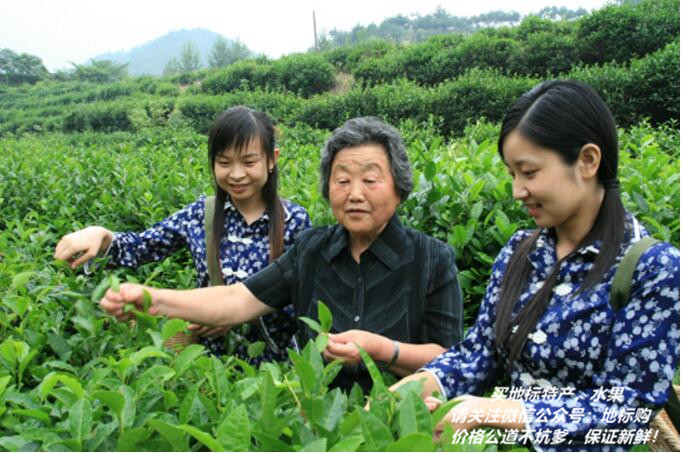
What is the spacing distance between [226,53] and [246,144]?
5915 centimetres

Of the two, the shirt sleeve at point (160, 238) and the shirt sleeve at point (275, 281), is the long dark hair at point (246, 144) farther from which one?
the shirt sleeve at point (275, 281)

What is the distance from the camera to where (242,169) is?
2.17 meters

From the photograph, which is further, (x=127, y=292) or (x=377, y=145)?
(x=377, y=145)

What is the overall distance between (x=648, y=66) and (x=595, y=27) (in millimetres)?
4881

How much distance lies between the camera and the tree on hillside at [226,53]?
5678cm

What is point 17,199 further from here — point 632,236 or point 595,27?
point 595,27

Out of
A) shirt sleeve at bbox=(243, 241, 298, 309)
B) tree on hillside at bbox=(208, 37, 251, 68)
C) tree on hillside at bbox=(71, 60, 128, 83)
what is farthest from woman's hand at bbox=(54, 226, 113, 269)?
tree on hillside at bbox=(208, 37, 251, 68)

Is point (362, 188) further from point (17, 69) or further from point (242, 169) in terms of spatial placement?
point (17, 69)

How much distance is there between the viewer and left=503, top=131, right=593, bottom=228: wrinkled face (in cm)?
140

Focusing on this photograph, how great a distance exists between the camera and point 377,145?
5.86 ft

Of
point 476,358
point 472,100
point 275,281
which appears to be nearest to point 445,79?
point 472,100

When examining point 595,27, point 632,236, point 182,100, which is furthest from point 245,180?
point 182,100

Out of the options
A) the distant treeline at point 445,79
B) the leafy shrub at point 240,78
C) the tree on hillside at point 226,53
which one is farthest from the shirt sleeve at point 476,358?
the tree on hillside at point 226,53

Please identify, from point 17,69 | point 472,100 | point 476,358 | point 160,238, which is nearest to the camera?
point 476,358
